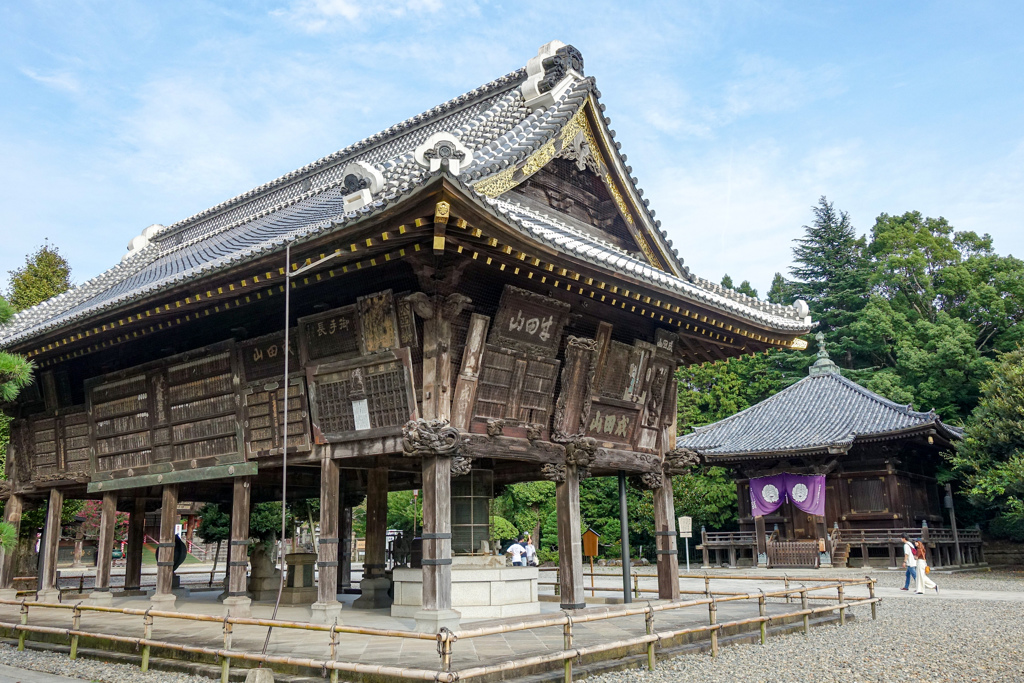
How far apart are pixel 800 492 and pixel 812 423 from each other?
366cm

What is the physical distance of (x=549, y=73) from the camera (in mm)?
15469

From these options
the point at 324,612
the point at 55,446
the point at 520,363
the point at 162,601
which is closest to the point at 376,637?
the point at 324,612

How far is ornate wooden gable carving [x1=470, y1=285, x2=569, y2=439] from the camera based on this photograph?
1163 centimetres

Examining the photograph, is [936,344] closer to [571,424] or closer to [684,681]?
[571,424]

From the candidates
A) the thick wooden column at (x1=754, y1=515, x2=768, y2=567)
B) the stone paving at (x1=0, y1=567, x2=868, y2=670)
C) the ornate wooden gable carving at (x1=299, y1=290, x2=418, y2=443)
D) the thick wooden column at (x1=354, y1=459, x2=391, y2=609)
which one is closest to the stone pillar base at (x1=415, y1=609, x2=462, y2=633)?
the stone paving at (x1=0, y1=567, x2=868, y2=670)

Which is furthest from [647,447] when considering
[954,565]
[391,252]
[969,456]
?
[954,565]

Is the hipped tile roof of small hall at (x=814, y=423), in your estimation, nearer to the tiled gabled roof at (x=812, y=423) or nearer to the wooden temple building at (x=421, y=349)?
the tiled gabled roof at (x=812, y=423)

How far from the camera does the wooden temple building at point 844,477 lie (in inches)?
1209

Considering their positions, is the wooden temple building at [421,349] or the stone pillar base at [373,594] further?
the stone pillar base at [373,594]

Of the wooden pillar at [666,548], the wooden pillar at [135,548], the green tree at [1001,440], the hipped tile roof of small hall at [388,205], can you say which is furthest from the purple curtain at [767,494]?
the wooden pillar at [135,548]

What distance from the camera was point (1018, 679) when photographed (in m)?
9.56

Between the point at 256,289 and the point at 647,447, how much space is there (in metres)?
7.97

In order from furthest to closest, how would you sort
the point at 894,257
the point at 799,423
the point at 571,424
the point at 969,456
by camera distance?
the point at 894,257, the point at 799,423, the point at 969,456, the point at 571,424

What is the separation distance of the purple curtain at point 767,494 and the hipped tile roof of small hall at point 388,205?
1975 centimetres
